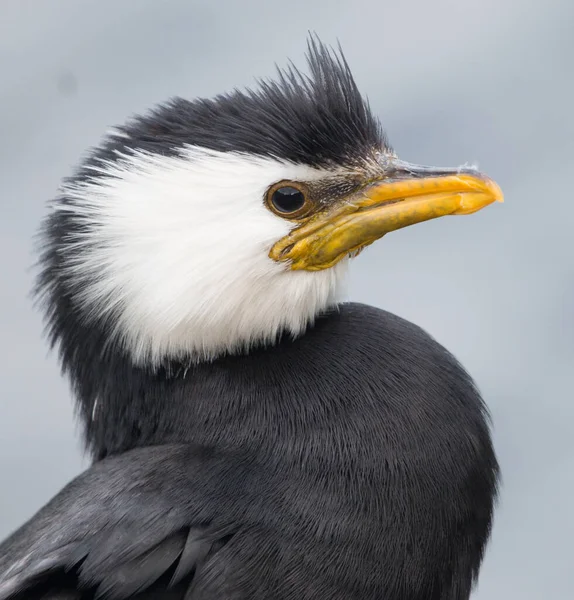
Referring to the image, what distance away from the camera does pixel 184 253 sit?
2.85 meters

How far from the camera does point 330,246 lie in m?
3.07

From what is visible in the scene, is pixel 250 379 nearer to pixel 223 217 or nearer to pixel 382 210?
pixel 223 217

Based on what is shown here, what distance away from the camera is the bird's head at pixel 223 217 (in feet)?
9.46

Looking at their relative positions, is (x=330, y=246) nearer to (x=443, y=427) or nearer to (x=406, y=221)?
(x=406, y=221)

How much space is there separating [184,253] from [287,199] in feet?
1.10

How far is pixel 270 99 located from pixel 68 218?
2.07 ft

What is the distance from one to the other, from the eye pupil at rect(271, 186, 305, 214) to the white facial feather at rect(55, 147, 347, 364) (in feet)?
0.11

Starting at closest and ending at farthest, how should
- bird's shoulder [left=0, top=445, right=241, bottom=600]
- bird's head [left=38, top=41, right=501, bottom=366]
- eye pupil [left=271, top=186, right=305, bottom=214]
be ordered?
1. bird's shoulder [left=0, top=445, right=241, bottom=600]
2. bird's head [left=38, top=41, right=501, bottom=366]
3. eye pupil [left=271, top=186, right=305, bottom=214]

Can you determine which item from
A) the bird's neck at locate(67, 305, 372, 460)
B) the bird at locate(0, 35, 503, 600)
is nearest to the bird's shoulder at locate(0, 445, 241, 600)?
the bird at locate(0, 35, 503, 600)

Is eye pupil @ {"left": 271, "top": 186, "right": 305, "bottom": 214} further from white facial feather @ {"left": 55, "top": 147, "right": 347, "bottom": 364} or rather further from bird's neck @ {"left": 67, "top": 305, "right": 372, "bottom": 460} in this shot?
bird's neck @ {"left": 67, "top": 305, "right": 372, "bottom": 460}

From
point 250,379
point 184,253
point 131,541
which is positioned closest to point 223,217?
point 184,253

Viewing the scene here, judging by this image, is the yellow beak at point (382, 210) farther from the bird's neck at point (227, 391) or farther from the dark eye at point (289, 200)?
the bird's neck at point (227, 391)

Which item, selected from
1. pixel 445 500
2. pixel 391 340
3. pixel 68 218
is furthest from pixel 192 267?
pixel 445 500

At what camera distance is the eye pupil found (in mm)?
2986
